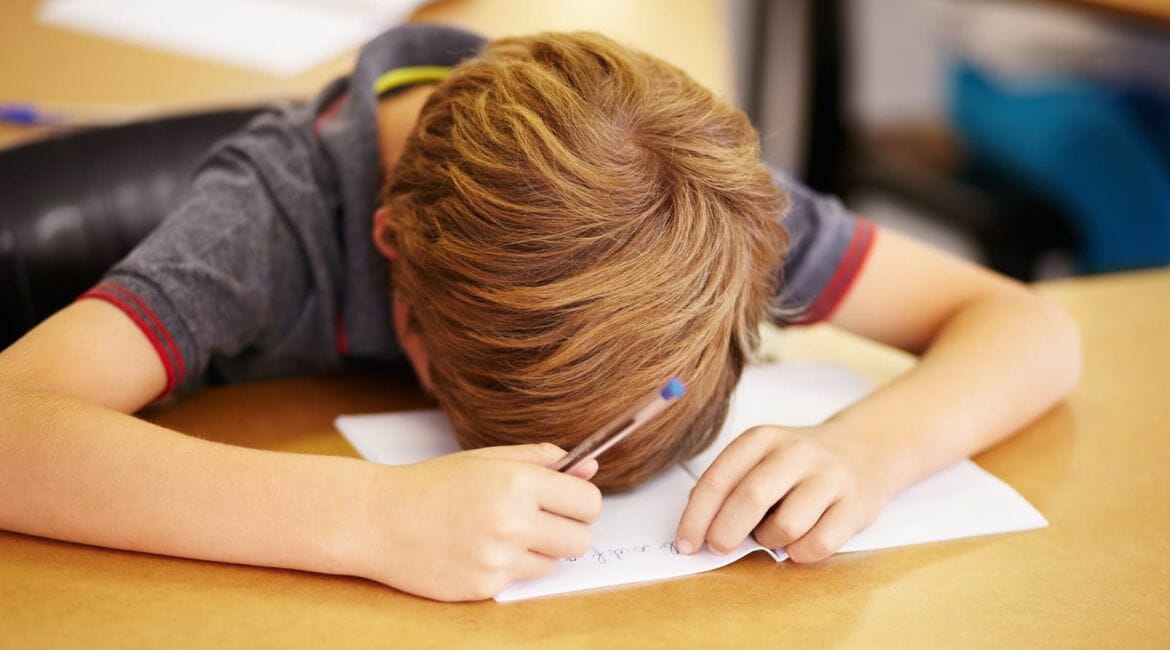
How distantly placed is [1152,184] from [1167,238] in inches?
4.1

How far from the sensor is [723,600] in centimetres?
72

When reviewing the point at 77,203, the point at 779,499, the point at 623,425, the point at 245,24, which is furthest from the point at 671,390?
the point at 245,24

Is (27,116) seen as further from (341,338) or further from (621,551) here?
(621,551)

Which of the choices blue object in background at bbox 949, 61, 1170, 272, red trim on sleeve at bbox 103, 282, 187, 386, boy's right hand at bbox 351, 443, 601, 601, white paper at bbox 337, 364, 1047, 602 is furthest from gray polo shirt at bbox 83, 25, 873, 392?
blue object in background at bbox 949, 61, 1170, 272

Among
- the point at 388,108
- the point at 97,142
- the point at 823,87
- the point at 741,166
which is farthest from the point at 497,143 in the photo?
the point at 823,87

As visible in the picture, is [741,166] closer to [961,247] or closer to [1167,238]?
[1167,238]

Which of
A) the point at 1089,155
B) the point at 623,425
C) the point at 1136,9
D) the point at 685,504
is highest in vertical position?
the point at 1136,9

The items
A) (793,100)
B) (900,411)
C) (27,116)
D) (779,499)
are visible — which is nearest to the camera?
(779,499)

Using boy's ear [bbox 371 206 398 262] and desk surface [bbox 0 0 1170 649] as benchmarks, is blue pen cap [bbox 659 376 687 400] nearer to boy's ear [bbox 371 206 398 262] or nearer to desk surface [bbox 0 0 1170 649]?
desk surface [bbox 0 0 1170 649]

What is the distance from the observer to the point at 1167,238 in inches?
88.3

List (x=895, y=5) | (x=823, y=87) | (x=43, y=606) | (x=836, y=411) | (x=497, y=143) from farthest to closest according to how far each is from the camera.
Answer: (x=895, y=5), (x=823, y=87), (x=836, y=411), (x=497, y=143), (x=43, y=606)

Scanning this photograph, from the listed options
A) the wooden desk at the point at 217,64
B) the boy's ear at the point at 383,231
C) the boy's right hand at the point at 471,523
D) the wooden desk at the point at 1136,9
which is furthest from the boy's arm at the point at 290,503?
the wooden desk at the point at 1136,9

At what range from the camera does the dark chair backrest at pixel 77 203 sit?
105cm

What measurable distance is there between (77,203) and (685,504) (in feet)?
2.05
